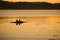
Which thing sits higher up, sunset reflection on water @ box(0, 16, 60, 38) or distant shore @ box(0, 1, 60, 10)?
distant shore @ box(0, 1, 60, 10)

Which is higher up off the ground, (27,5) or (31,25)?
(27,5)

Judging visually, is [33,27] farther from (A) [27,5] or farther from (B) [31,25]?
(A) [27,5]

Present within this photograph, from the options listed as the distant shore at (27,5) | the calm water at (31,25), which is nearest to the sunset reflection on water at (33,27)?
the calm water at (31,25)

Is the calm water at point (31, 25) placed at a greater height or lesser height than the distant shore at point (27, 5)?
lesser

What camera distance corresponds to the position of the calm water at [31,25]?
144 cm

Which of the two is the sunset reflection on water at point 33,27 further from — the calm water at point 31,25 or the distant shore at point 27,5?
the distant shore at point 27,5

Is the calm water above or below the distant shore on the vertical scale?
below

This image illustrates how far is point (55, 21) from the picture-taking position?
1466 millimetres

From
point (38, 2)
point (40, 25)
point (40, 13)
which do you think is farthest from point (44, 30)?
point (38, 2)

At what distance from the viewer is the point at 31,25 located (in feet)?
4.80

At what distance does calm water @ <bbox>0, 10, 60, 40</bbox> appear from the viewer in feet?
4.71

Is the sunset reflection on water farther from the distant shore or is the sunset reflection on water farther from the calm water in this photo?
the distant shore

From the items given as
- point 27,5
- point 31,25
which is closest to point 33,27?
point 31,25

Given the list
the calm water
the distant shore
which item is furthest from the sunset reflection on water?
the distant shore
